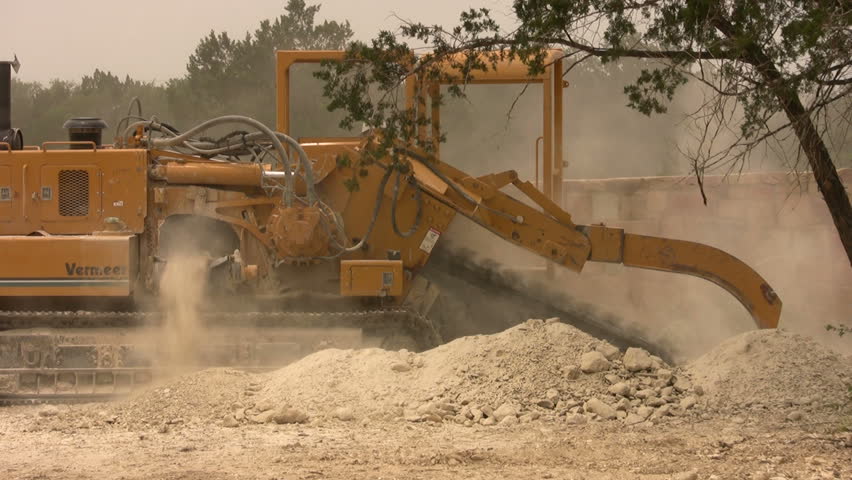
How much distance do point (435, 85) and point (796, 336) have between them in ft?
13.0

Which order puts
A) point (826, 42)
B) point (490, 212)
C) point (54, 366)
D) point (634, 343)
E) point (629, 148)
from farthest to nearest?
point (629, 148), point (634, 343), point (490, 212), point (54, 366), point (826, 42)

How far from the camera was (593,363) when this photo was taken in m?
8.73

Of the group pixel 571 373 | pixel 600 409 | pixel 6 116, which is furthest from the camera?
pixel 6 116

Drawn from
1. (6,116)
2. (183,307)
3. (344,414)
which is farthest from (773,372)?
(6,116)

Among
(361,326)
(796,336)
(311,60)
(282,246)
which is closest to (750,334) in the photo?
(796,336)

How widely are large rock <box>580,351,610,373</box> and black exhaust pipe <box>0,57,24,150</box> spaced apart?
5.98 metres

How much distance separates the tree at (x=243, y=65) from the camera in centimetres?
3350

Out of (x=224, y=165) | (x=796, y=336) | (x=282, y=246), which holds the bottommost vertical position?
(x=796, y=336)

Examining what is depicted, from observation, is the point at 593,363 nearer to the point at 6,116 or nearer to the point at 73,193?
the point at 73,193

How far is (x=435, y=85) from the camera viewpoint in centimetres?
1065

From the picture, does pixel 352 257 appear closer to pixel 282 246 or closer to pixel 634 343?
pixel 282 246

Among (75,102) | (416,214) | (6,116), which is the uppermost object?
(75,102)

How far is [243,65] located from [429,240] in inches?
978

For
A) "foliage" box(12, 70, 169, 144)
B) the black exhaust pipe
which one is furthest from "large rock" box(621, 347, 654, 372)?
"foliage" box(12, 70, 169, 144)
